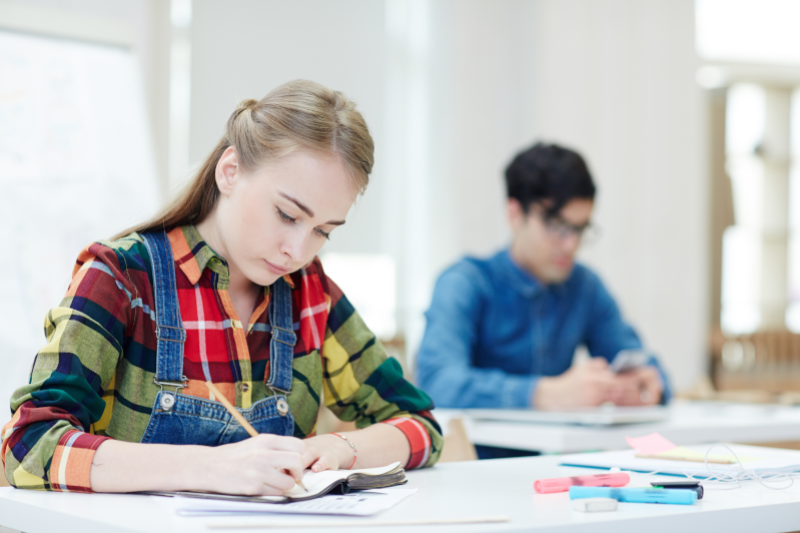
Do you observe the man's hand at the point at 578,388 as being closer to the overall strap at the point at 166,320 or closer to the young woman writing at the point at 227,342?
the young woman writing at the point at 227,342

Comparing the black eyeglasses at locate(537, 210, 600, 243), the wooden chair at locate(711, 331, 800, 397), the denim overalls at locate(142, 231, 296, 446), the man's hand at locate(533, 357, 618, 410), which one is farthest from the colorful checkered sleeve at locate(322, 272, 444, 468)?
the wooden chair at locate(711, 331, 800, 397)

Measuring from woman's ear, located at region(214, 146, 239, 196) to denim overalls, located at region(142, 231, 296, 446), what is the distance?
113 millimetres

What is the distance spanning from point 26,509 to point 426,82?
3058mm

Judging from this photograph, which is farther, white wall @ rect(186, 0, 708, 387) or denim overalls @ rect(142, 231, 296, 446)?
white wall @ rect(186, 0, 708, 387)

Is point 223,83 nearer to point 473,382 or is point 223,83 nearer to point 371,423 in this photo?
point 473,382

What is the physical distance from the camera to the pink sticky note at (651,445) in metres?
1.21

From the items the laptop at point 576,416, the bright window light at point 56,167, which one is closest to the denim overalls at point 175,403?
the laptop at point 576,416

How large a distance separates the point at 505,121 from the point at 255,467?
321 cm

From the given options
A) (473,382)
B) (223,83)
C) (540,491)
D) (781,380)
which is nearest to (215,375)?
(540,491)

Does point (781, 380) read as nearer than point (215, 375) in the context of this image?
No

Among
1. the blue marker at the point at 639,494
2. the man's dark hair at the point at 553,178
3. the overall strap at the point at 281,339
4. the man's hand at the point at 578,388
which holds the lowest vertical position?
the man's hand at the point at 578,388

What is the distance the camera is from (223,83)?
3.16m

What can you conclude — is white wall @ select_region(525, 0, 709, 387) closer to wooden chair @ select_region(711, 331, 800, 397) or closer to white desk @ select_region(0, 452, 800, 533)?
wooden chair @ select_region(711, 331, 800, 397)

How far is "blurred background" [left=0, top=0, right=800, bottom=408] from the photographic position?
2.75m
